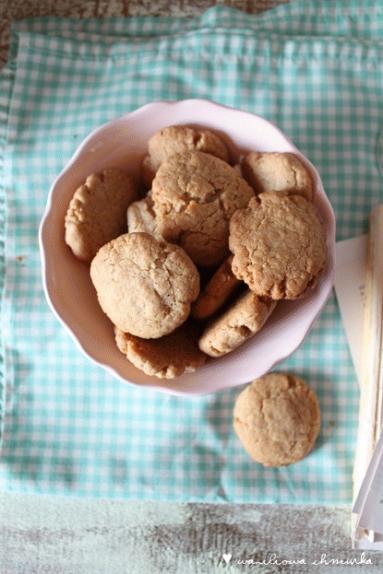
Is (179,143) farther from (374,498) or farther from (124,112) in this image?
(374,498)

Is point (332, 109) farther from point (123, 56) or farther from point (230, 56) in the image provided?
point (123, 56)

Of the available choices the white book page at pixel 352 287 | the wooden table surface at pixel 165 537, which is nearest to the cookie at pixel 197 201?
the white book page at pixel 352 287

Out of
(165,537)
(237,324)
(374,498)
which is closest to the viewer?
(237,324)

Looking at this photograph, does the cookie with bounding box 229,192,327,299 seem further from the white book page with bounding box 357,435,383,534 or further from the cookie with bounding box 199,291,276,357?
the white book page with bounding box 357,435,383,534

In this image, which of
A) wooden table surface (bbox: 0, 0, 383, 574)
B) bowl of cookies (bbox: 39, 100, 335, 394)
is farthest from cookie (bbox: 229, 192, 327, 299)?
wooden table surface (bbox: 0, 0, 383, 574)

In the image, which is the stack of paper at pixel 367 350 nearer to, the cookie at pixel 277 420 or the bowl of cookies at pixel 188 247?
the cookie at pixel 277 420

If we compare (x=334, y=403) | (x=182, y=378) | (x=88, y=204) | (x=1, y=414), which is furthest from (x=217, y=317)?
(x=1, y=414)

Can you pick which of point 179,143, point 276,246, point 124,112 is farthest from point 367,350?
point 124,112
